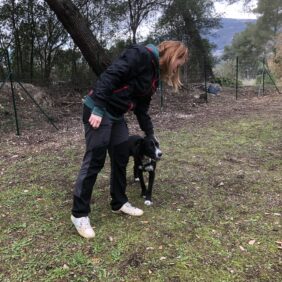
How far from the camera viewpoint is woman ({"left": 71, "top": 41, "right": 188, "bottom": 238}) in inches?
110

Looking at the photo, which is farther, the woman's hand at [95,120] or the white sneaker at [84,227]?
the white sneaker at [84,227]

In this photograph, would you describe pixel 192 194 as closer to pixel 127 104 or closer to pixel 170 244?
pixel 170 244

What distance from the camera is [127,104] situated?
9.90 ft

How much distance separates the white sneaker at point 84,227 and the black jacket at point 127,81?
2.93 feet

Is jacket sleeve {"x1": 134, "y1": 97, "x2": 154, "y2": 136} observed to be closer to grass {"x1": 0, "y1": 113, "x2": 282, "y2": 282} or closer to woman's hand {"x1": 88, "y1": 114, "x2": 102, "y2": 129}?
woman's hand {"x1": 88, "y1": 114, "x2": 102, "y2": 129}

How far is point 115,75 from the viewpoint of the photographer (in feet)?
9.06

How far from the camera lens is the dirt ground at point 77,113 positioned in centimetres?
696

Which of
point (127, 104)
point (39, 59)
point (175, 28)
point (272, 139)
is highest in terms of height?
point (175, 28)

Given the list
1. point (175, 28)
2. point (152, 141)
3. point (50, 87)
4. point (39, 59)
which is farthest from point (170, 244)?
point (175, 28)

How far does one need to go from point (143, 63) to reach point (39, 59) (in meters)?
8.72

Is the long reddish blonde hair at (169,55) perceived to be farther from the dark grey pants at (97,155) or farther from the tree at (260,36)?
the tree at (260,36)

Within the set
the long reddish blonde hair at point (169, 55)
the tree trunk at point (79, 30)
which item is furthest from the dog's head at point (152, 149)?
the tree trunk at point (79, 30)

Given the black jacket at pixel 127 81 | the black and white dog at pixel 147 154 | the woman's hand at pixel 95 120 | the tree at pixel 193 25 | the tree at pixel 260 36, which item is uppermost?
the tree at pixel 260 36

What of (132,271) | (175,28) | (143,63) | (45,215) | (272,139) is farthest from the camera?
(175,28)
